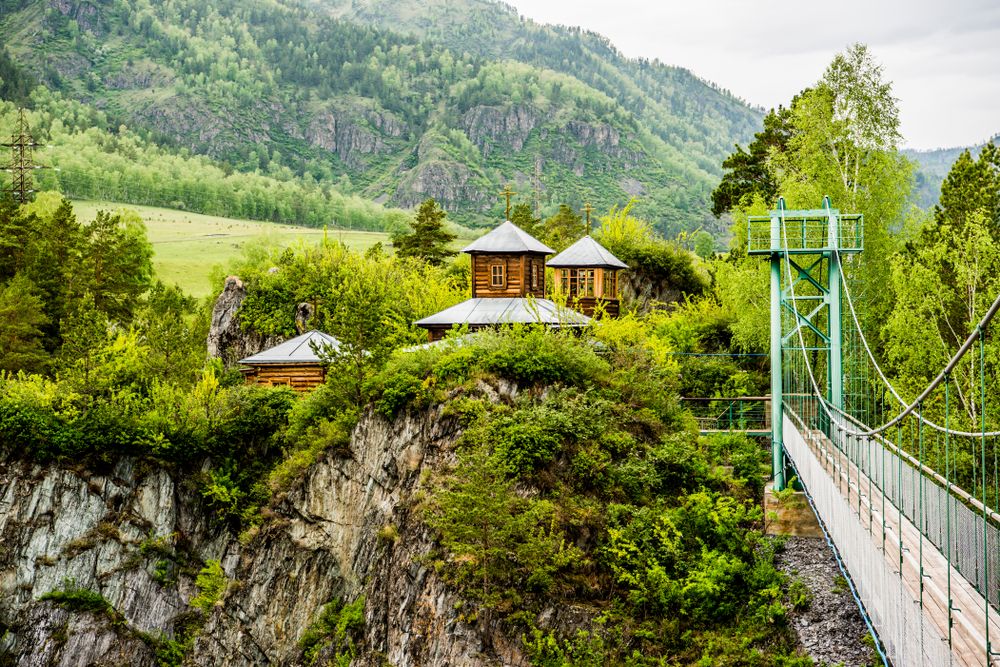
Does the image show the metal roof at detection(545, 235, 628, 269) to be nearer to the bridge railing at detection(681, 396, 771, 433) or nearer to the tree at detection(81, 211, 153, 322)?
the bridge railing at detection(681, 396, 771, 433)

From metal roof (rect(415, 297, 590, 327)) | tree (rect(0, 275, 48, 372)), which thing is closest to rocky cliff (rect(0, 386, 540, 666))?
metal roof (rect(415, 297, 590, 327))

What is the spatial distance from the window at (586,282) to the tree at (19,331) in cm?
1979

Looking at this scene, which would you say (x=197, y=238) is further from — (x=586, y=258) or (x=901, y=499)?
(x=901, y=499)

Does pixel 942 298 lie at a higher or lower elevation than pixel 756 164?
lower

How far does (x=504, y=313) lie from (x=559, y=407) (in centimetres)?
732

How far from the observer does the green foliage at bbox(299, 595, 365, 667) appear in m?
24.4

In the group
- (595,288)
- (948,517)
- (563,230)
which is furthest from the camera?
(563,230)

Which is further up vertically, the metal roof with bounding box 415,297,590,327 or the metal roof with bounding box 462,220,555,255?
the metal roof with bounding box 462,220,555,255

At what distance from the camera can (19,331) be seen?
1512 inches

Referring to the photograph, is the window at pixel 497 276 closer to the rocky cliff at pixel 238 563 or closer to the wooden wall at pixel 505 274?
the wooden wall at pixel 505 274

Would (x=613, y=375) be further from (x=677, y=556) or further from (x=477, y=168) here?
(x=477, y=168)

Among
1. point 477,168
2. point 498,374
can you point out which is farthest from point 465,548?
point 477,168

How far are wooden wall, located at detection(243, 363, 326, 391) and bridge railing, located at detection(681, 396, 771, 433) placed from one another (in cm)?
1236

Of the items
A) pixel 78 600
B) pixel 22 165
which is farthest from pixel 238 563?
pixel 22 165
